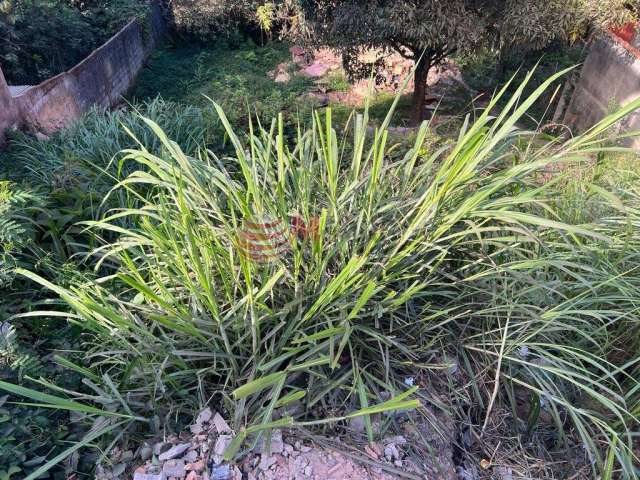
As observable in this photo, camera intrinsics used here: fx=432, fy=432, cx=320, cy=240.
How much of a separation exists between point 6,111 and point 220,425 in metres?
2.86

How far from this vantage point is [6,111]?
9.53ft

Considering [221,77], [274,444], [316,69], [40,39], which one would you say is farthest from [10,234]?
[316,69]

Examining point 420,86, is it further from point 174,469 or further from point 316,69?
point 174,469

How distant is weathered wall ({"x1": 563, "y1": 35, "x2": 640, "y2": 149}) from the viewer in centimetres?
408

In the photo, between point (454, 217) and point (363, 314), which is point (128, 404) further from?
point (454, 217)

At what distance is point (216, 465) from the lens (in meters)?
1.12

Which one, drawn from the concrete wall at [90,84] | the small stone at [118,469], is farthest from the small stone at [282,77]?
the small stone at [118,469]

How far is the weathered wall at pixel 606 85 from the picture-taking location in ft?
13.4

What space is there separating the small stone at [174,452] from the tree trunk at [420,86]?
4.66 m

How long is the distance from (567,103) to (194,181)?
5442 millimetres

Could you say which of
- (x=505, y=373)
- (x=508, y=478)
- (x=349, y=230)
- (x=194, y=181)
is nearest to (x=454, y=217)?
(x=349, y=230)

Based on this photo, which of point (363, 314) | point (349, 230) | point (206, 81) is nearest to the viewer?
point (363, 314)

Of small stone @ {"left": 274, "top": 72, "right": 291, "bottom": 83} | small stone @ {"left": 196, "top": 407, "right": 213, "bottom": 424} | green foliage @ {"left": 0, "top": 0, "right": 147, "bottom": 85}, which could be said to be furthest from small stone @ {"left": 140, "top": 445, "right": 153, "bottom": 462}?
small stone @ {"left": 274, "top": 72, "right": 291, "bottom": 83}

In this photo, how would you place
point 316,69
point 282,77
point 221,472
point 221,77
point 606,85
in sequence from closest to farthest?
point 221,472 → point 606,85 → point 221,77 → point 282,77 → point 316,69
